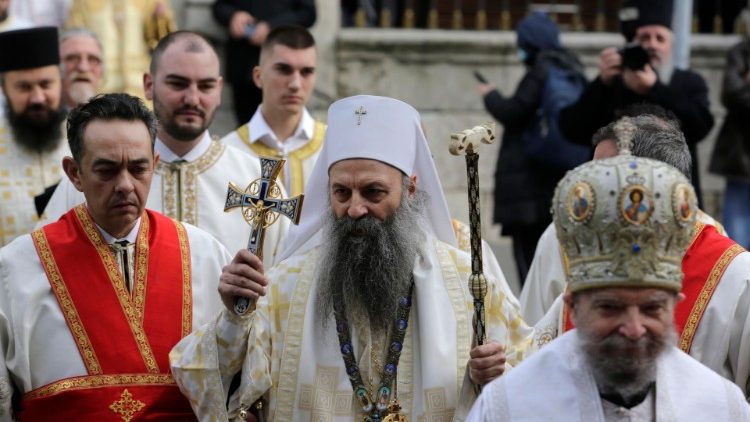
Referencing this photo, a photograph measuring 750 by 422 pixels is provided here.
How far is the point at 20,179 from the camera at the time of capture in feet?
31.6

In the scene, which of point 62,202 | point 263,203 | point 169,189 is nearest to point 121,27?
point 169,189

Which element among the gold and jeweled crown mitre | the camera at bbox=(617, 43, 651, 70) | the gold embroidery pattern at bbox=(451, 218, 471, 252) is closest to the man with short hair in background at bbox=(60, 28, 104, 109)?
the camera at bbox=(617, 43, 651, 70)

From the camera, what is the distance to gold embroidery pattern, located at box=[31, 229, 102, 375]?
658cm

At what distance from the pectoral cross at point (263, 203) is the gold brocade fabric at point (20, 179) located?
3.39 meters

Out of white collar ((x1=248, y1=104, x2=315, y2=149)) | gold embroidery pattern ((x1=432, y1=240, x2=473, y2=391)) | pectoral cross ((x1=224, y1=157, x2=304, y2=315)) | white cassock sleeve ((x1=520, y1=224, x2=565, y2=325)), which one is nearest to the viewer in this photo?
pectoral cross ((x1=224, y1=157, x2=304, y2=315))

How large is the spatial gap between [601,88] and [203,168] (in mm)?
2325

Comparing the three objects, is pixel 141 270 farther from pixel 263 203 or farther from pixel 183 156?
pixel 183 156

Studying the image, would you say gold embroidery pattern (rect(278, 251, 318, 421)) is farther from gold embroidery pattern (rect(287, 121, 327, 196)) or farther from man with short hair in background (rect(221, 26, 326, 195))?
man with short hair in background (rect(221, 26, 326, 195))

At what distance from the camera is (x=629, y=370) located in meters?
5.09

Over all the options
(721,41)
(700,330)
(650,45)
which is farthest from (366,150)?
(721,41)

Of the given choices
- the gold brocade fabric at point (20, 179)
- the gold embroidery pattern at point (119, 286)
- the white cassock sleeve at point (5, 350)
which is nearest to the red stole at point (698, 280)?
the gold embroidery pattern at point (119, 286)

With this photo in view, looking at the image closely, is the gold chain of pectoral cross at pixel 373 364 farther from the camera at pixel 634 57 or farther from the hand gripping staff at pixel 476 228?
the camera at pixel 634 57

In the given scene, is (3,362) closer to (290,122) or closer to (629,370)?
(629,370)

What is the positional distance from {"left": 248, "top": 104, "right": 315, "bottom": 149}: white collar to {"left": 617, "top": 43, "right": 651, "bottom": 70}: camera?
1.73 meters
